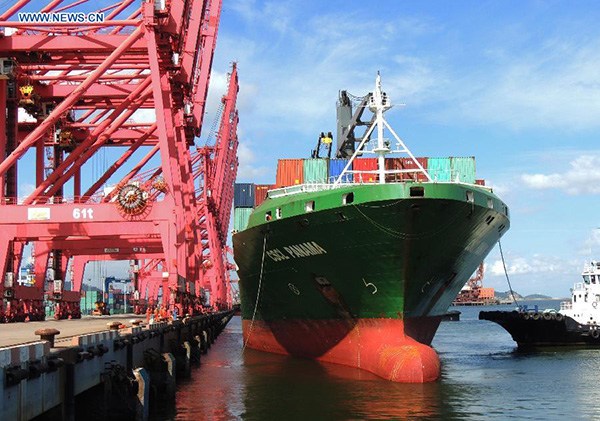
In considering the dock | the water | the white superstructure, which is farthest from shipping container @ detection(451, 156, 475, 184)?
the dock

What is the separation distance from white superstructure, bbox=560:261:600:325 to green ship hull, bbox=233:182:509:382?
15.4 m

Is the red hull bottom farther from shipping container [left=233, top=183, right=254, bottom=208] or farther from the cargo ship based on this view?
shipping container [left=233, top=183, right=254, bottom=208]

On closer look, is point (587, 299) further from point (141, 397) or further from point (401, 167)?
point (141, 397)

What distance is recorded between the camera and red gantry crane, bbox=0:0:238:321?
101ft

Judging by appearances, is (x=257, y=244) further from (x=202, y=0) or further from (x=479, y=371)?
(x=202, y=0)

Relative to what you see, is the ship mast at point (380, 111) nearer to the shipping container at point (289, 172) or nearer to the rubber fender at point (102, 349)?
the shipping container at point (289, 172)

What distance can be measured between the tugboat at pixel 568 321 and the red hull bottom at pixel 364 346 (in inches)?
634

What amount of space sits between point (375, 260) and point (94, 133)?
22.7m

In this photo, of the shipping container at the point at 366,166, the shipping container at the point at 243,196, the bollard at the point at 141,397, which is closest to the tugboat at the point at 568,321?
the shipping container at the point at 366,166

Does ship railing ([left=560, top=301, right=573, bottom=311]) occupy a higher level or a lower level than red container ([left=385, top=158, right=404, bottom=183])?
lower

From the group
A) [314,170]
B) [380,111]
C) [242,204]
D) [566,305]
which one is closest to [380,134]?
[380,111]

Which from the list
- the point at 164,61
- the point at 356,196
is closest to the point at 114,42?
the point at 164,61

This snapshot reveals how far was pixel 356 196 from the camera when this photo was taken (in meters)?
22.2

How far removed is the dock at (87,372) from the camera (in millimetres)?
9727
